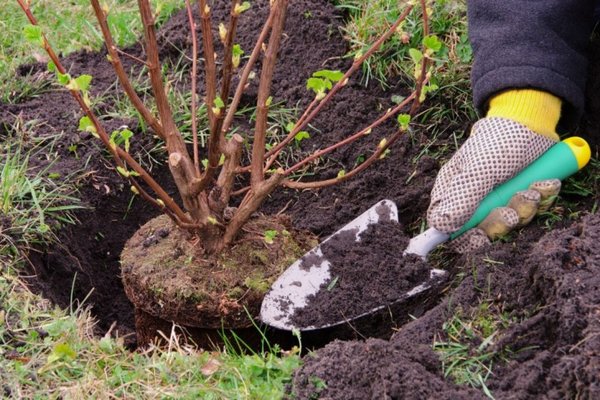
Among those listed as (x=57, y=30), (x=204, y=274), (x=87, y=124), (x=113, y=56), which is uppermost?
(x=113, y=56)

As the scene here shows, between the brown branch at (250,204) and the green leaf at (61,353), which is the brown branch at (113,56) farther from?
the green leaf at (61,353)

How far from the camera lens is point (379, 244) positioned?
8.11 feet

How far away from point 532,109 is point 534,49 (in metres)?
0.20

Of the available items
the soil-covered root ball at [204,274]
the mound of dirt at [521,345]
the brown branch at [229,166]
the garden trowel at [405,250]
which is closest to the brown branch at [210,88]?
the brown branch at [229,166]

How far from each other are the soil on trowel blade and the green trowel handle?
0.66 feet

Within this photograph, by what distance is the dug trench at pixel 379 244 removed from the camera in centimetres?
182

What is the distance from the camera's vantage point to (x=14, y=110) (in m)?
3.07

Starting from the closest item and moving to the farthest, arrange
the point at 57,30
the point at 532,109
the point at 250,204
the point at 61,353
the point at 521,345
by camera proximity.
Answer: the point at 521,345
the point at 61,353
the point at 250,204
the point at 532,109
the point at 57,30

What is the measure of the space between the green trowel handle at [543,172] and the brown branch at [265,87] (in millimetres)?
642

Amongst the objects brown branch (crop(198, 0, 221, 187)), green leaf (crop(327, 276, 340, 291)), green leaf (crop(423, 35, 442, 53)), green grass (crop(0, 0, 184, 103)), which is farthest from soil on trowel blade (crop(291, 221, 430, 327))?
green grass (crop(0, 0, 184, 103))

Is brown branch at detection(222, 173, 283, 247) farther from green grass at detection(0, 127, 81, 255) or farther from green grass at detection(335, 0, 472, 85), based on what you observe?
green grass at detection(335, 0, 472, 85)

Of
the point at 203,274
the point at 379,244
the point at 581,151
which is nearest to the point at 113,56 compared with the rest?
the point at 203,274

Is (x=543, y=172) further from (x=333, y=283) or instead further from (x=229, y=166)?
(x=229, y=166)

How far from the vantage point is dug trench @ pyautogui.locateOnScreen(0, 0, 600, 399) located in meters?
1.82
